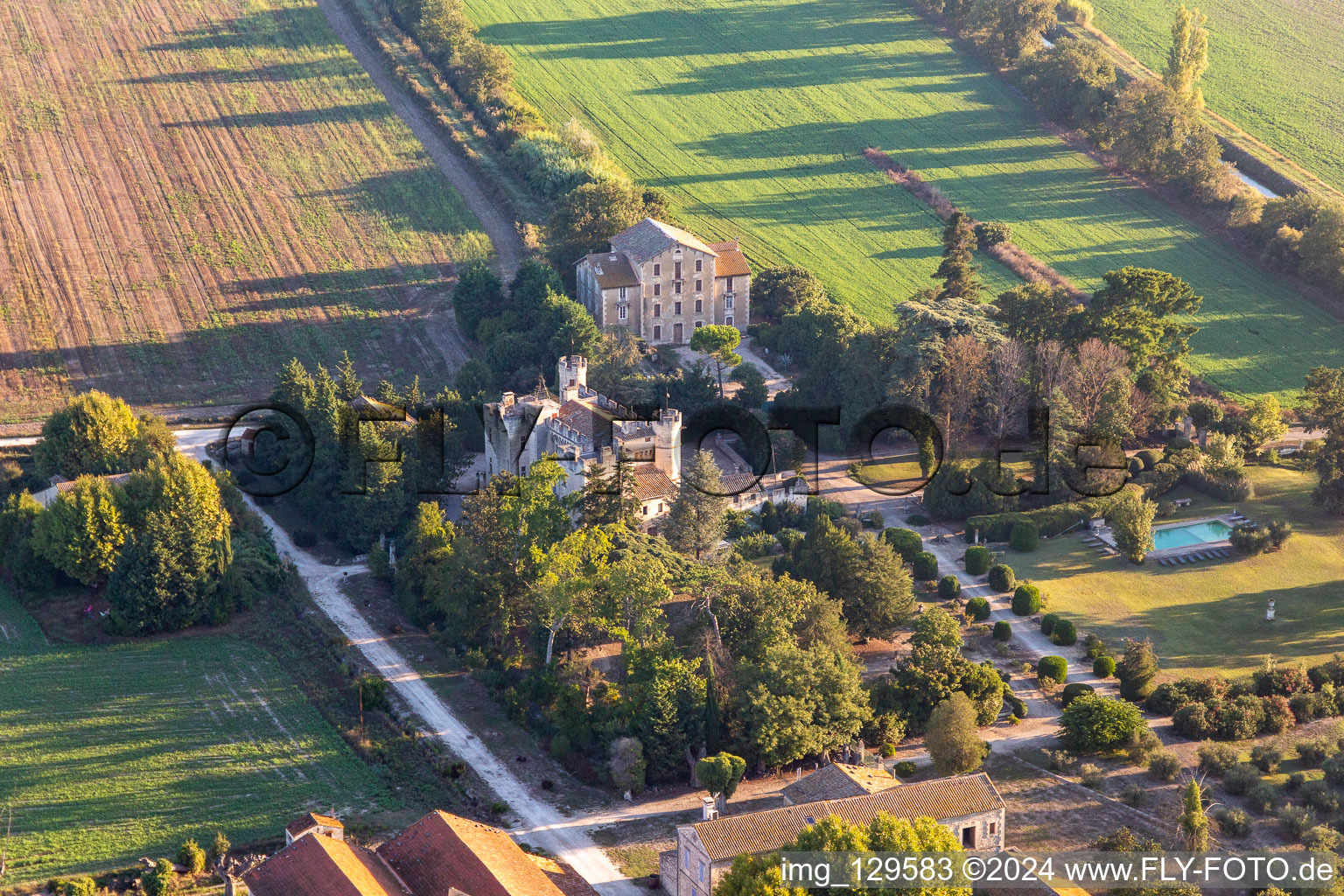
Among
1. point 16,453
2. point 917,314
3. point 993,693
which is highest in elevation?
point 917,314

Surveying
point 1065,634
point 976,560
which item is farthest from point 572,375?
point 1065,634

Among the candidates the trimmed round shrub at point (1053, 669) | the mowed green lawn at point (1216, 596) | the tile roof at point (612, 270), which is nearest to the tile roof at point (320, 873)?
the trimmed round shrub at point (1053, 669)

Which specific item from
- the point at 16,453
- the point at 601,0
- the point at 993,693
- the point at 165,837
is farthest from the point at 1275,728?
the point at 601,0

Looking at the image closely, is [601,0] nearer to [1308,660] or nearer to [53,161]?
[53,161]

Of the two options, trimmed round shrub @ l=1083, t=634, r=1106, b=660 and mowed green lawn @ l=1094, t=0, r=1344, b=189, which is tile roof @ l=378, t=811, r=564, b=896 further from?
mowed green lawn @ l=1094, t=0, r=1344, b=189

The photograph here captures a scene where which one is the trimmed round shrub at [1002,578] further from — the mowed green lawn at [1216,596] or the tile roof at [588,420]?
the tile roof at [588,420]

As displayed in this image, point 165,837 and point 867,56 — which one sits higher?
point 867,56

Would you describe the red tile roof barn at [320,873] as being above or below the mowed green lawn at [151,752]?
above
